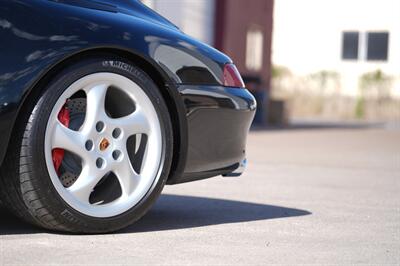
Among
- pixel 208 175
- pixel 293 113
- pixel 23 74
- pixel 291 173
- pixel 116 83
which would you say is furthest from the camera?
pixel 293 113

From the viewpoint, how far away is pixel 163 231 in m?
4.60

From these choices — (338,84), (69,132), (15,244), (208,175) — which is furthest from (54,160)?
(338,84)

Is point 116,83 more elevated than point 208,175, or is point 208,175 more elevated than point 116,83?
point 116,83

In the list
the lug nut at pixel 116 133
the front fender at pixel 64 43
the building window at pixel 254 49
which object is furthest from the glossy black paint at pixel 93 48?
the building window at pixel 254 49

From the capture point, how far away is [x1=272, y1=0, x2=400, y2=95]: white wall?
31062 millimetres

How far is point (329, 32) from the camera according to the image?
32.1 meters

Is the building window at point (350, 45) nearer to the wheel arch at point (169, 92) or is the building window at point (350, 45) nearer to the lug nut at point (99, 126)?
the wheel arch at point (169, 92)

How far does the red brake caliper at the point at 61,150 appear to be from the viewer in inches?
167

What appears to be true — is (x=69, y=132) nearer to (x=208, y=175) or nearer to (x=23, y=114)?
(x=23, y=114)

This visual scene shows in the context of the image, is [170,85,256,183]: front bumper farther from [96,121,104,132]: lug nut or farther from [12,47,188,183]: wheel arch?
[96,121,104,132]: lug nut

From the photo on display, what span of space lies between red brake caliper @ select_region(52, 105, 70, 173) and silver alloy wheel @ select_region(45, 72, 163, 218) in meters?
0.04

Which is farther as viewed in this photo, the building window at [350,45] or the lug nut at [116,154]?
the building window at [350,45]

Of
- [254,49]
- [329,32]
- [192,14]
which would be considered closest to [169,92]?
[192,14]

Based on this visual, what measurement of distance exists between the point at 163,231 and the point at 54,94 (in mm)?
917
